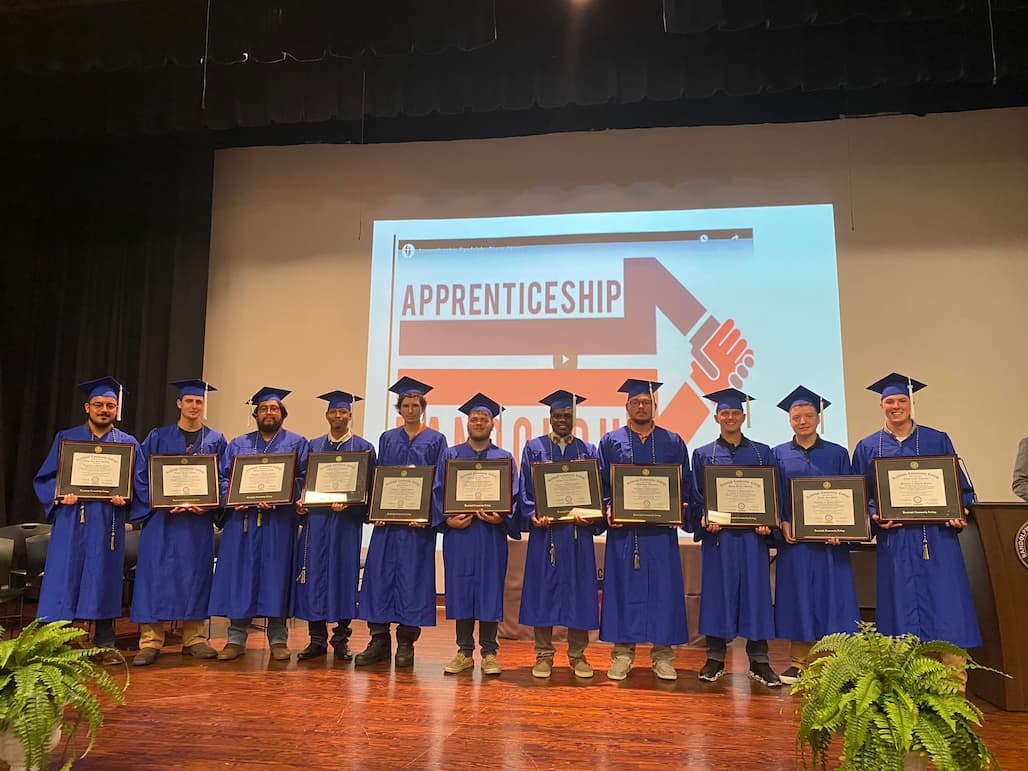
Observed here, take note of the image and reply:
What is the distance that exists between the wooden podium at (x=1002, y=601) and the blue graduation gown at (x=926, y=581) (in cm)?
10

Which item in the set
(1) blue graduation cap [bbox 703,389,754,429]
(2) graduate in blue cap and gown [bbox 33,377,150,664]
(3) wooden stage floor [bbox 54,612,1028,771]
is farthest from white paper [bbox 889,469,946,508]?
(2) graduate in blue cap and gown [bbox 33,377,150,664]

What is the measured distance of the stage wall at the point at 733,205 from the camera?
253 inches

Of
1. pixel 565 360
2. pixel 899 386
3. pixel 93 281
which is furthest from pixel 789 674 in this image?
pixel 93 281

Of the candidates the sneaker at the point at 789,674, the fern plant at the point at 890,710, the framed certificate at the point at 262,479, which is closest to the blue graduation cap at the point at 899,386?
the sneaker at the point at 789,674

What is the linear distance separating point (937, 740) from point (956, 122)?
639cm

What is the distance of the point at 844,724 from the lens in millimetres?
1957

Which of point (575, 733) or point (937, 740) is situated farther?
point (575, 733)

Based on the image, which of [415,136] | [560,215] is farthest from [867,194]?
[415,136]

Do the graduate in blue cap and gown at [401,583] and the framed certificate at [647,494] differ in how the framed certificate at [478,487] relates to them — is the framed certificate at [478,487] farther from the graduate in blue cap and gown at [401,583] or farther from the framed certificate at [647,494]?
the framed certificate at [647,494]

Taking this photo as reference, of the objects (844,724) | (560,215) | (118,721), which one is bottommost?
(118,721)

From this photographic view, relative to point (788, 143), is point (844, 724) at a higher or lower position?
lower

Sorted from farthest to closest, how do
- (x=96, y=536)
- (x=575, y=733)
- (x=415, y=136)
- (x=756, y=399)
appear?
1. (x=415, y=136)
2. (x=756, y=399)
3. (x=96, y=536)
4. (x=575, y=733)

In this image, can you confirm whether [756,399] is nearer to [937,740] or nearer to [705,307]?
[705,307]

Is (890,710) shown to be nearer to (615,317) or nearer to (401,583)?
(401,583)
